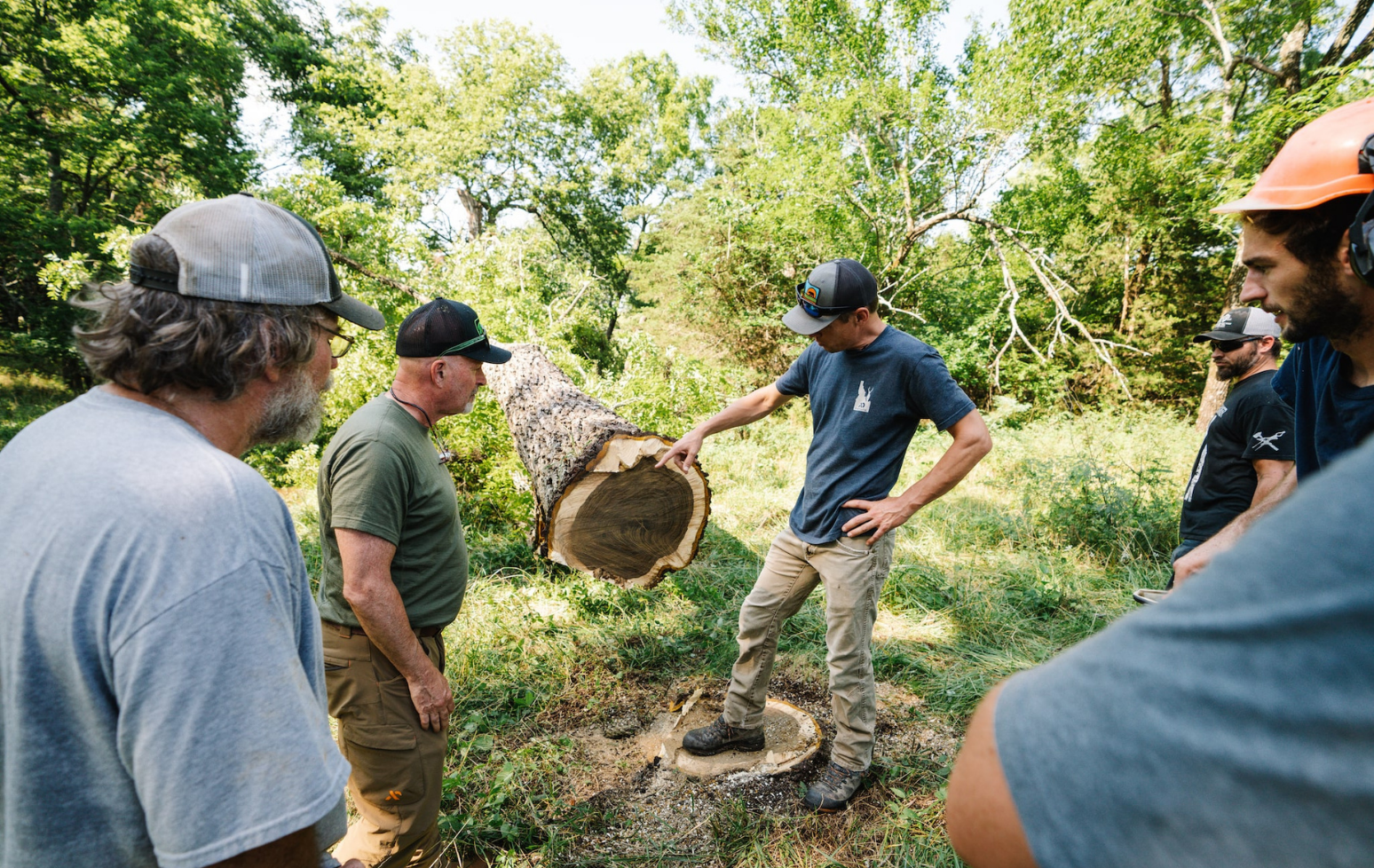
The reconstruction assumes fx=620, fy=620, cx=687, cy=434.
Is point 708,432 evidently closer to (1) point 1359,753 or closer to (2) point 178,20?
(1) point 1359,753

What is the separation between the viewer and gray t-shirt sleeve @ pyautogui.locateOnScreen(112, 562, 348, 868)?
2.65 ft

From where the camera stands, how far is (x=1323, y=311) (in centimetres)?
131

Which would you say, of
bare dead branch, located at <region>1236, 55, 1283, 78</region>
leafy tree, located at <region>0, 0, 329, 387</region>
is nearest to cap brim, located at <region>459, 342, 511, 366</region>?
bare dead branch, located at <region>1236, 55, 1283, 78</region>

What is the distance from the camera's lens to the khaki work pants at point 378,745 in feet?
6.78

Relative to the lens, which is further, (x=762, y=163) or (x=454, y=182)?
(x=454, y=182)

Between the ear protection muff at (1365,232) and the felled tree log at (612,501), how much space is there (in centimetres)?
245

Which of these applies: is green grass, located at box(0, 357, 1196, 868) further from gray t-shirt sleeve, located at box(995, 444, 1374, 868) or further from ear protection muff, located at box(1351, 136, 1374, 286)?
gray t-shirt sleeve, located at box(995, 444, 1374, 868)

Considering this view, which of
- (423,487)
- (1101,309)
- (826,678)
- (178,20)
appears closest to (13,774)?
(423,487)

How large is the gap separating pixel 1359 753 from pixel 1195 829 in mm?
103

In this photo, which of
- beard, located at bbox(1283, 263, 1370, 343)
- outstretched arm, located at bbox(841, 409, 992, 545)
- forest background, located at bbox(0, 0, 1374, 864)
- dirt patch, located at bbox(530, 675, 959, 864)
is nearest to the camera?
beard, located at bbox(1283, 263, 1370, 343)

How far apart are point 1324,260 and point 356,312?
2.28 m

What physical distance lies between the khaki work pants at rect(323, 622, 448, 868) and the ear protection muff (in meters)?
2.64

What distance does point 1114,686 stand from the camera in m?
0.43

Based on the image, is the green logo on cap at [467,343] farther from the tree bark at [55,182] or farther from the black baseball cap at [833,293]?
the tree bark at [55,182]
